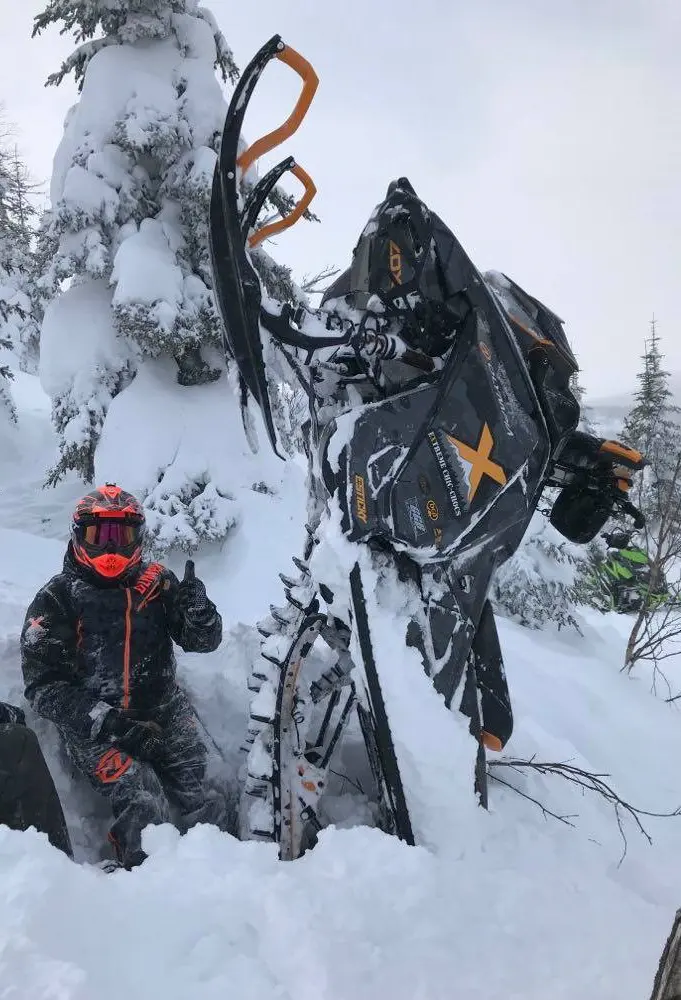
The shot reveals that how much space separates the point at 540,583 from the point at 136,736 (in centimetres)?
779

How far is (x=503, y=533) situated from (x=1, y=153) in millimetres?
20557

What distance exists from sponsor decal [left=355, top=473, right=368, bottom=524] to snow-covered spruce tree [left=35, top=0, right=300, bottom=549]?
6.32m

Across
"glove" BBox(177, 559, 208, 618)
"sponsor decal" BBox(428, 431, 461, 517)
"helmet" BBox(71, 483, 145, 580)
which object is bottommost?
"glove" BBox(177, 559, 208, 618)

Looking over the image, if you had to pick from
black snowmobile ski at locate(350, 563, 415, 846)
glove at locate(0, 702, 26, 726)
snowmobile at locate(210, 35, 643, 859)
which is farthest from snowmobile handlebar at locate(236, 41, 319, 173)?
glove at locate(0, 702, 26, 726)

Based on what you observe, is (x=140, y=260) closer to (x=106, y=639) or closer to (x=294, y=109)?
(x=106, y=639)

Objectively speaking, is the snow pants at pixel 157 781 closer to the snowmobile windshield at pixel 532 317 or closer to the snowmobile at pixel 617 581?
the snowmobile windshield at pixel 532 317

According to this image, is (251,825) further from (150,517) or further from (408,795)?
(150,517)

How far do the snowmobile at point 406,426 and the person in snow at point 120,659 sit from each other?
0.76 meters

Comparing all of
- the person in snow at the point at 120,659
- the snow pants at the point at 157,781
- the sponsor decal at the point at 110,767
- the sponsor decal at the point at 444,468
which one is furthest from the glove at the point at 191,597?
the sponsor decal at the point at 444,468

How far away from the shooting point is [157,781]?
10.4 ft

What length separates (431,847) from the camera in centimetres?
219

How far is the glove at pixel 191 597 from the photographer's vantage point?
341 centimetres

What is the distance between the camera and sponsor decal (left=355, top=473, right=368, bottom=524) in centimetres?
246

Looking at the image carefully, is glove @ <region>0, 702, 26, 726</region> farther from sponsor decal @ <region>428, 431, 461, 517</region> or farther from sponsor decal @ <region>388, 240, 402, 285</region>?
sponsor decal @ <region>388, 240, 402, 285</region>
